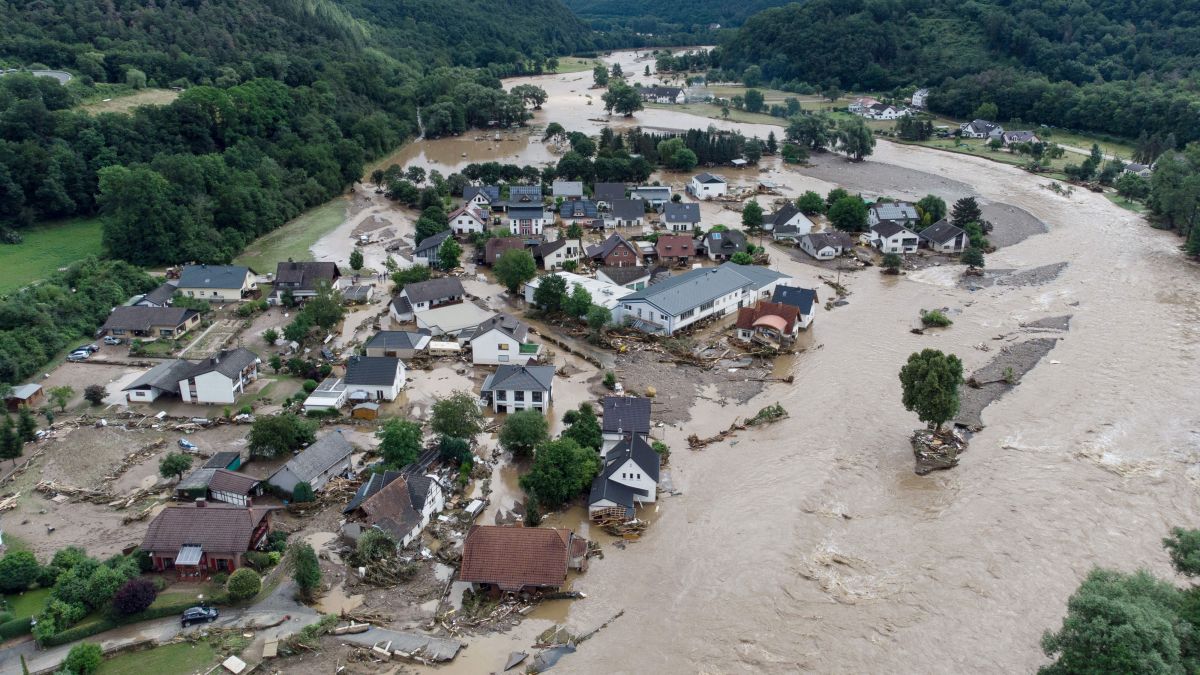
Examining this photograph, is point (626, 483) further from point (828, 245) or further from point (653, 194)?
point (653, 194)

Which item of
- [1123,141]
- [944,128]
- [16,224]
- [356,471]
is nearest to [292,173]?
[16,224]

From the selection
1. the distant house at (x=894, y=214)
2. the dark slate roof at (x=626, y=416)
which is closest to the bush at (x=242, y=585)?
the dark slate roof at (x=626, y=416)

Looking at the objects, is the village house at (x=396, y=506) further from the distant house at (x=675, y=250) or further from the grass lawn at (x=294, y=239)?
the grass lawn at (x=294, y=239)

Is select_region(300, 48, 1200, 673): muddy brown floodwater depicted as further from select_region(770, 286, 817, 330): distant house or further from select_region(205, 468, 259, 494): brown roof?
select_region(205, 468, 259, 494): brown roof

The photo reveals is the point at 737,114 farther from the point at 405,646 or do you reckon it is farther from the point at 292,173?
the point at 405,646

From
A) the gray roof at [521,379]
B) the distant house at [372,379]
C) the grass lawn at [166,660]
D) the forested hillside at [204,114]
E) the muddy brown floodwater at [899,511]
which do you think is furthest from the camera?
the forested hillside at [204,114]
